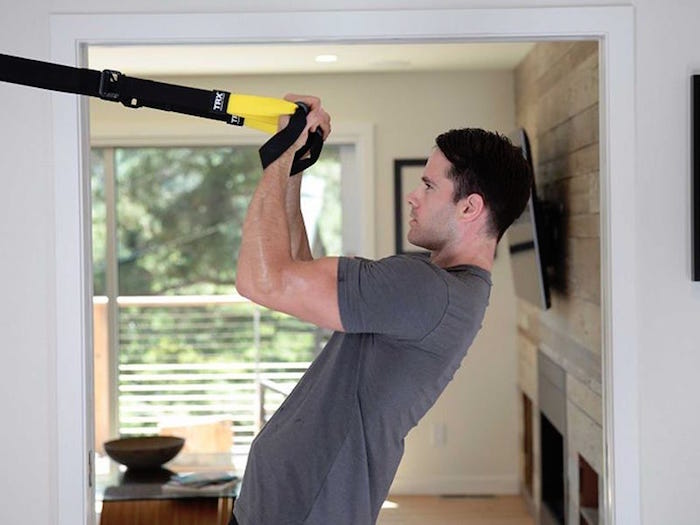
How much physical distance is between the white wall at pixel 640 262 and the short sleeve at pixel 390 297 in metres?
1.22

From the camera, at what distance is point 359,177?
21.1 feet

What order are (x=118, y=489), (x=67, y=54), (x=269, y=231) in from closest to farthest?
1. (x=269, y=231)
2. (x=67, y=54)
3. (x=118, y=489)

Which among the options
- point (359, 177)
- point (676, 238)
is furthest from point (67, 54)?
point (359, 177)

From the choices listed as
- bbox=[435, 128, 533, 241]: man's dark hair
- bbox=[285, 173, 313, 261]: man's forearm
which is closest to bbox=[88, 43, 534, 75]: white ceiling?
bbox=[285, 173, 313, 261]: man's forearm

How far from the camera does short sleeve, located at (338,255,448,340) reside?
→ 6.04 feet

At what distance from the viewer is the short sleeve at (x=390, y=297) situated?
184cm

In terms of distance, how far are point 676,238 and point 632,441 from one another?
0.55 m

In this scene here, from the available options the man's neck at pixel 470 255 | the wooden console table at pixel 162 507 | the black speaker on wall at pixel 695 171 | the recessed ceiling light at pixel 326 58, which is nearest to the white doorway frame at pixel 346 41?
the black speaker on wall at pixel 695 171

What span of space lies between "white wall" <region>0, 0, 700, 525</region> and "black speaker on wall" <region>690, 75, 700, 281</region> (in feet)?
0.08

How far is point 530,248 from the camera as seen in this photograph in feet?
15.1

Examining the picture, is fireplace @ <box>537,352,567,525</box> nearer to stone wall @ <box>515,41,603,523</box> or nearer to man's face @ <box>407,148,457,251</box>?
stone wall @ <box>515,41,603,523</box>

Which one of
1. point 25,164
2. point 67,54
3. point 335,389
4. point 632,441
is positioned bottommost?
point 632,441

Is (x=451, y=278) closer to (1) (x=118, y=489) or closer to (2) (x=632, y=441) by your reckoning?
(2) (x=632, y=441)

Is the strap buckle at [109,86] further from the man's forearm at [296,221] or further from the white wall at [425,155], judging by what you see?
the white wall at [425,155]
